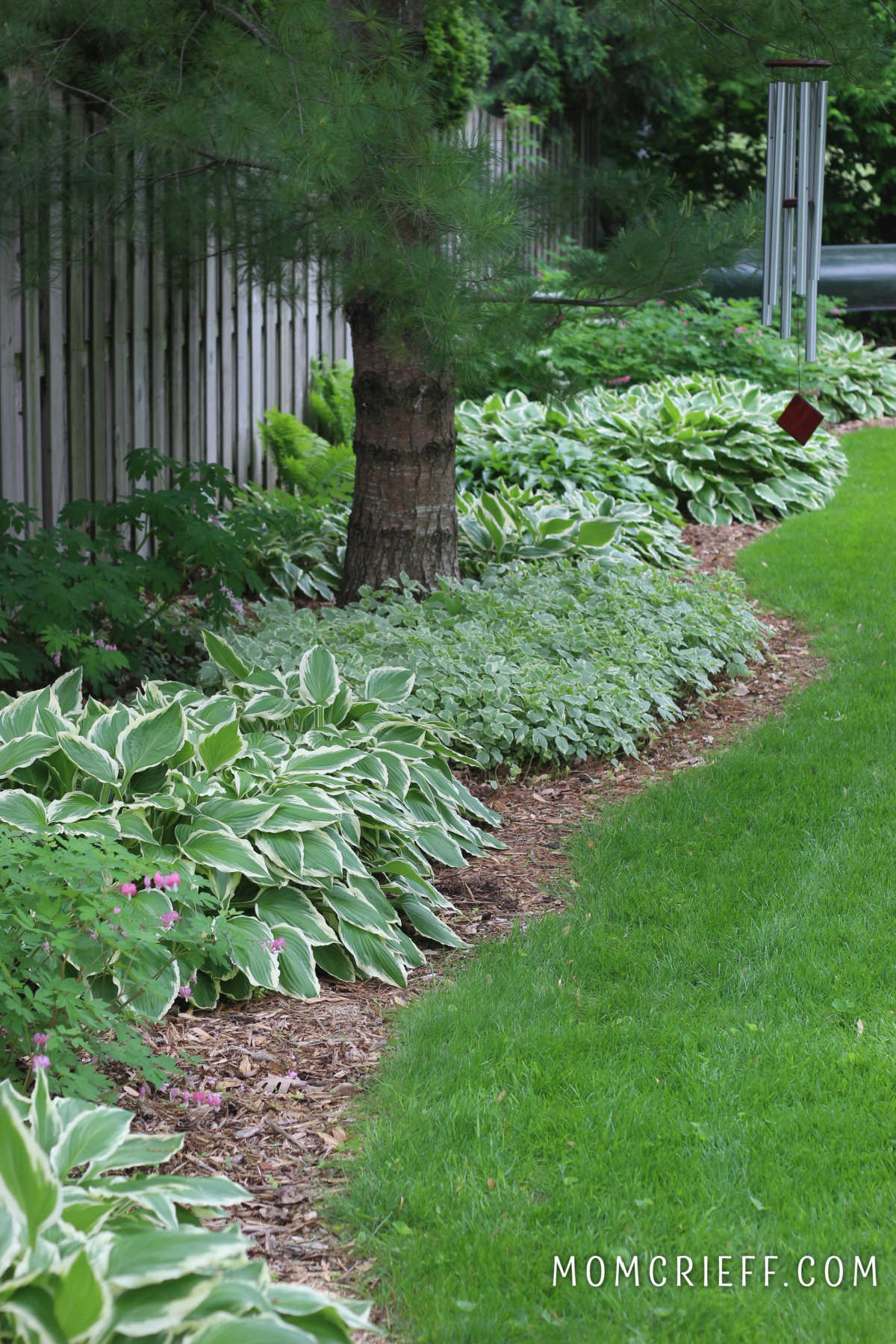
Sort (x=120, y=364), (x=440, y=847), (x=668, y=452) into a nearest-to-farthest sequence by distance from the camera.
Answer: (x=440, y=847) < (x=120, y=364) < (x=668, y=452)

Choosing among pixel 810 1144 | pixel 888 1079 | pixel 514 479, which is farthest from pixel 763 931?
pixel 514 479

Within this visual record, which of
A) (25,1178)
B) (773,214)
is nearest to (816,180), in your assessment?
(773,214)

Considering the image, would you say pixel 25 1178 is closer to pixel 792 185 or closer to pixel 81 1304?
pixel 81 1304

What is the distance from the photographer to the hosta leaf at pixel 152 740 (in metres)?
3.51

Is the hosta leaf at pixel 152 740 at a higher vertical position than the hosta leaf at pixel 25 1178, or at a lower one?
higher

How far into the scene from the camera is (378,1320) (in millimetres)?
2176

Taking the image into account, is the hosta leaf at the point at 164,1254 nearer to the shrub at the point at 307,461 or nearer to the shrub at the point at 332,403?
the shrub at the point at 307,461

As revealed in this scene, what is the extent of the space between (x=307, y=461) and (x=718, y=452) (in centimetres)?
Result: 297

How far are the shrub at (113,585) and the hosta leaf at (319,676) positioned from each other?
626 millimetres

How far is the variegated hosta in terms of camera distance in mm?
3297

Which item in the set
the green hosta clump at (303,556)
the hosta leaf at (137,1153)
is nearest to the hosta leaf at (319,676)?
the green hosta clump at (303,556)

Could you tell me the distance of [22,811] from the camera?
10.7ft

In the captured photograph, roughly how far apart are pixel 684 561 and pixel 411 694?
123 inches

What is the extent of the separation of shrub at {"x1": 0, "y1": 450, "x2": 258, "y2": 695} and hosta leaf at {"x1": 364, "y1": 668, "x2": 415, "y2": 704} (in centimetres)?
77
